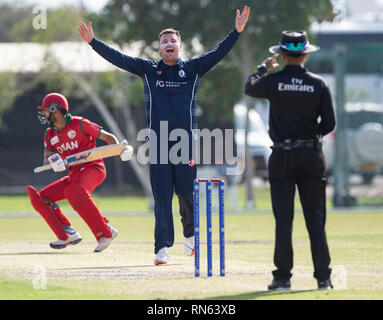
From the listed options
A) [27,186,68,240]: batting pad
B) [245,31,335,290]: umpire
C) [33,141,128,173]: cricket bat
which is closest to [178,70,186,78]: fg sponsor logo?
[33,141,128,173]: cricket bat

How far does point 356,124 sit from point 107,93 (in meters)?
8.92

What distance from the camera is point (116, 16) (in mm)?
27562

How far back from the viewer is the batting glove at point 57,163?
11180 mm

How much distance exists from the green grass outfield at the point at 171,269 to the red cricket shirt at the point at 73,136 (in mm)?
1164

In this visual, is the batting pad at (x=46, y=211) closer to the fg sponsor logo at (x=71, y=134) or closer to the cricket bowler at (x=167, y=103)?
the fg sponsor logo at (x=71, y=134)

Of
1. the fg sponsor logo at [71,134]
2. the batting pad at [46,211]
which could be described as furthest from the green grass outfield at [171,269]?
the fg sponsor logo at [71,134]

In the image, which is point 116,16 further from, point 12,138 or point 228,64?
point 12,138

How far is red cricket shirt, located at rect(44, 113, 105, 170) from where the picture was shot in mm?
11484

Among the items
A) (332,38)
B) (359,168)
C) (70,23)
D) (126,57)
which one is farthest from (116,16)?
(126,57)

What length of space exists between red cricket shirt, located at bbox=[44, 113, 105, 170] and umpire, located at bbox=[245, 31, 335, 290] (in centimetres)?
371

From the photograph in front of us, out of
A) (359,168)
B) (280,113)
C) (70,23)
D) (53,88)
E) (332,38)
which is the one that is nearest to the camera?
(280,113)

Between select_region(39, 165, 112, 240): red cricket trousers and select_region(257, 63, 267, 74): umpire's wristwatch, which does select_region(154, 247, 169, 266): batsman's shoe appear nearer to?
select_region(39, 165, 112, 240): red cricket trousers
